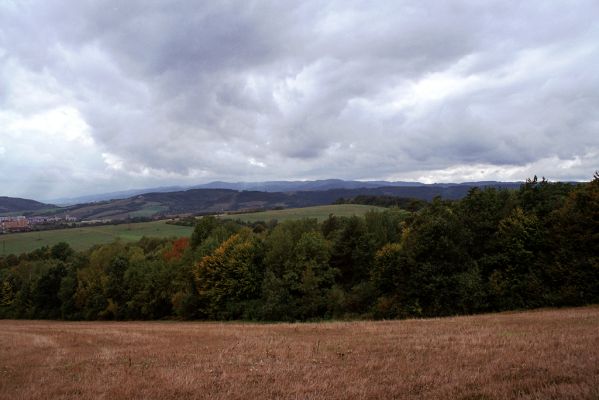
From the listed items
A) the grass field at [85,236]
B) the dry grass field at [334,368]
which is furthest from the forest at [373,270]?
the grass field at [85,236]

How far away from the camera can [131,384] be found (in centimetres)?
1013

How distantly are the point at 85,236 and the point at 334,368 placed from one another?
419 ft

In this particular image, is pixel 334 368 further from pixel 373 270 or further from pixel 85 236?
pixel 85 236

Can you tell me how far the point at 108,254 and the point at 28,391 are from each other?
66283 millimetres

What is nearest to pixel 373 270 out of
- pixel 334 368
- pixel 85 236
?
pixel 334 368

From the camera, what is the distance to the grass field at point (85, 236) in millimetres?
108188

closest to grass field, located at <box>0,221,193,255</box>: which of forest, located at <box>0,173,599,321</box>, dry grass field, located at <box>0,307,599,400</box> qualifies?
forest, located at <box>0,173,599,321</box>

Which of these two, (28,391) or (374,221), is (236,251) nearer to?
(374,221)

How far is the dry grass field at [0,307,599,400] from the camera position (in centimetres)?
808

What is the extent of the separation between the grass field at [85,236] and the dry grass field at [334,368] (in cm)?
9509

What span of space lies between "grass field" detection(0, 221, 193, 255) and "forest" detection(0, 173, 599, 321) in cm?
4229

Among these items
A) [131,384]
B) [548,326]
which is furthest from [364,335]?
[131,384]

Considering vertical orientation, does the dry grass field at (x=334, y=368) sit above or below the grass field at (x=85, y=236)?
above

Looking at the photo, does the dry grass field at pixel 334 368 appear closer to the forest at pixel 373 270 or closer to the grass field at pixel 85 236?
the forest at pixel 373 270
